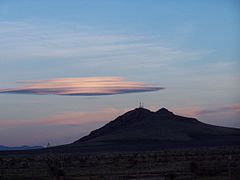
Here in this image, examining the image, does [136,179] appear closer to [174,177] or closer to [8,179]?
[174,177]

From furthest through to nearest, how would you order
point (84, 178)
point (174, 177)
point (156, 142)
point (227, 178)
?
point (156, 142), point (84, 178), point (174, 177), point (227, 178)

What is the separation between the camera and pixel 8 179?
5128cm

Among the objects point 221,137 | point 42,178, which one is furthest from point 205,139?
point 42,178

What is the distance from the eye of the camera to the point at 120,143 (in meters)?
195

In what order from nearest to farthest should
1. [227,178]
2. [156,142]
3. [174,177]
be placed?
1. [227,178]
2. [174,177]
3. [156,142]

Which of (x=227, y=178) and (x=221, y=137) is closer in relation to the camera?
(x=227, y=178)

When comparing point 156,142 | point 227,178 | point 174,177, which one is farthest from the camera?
point 156,142

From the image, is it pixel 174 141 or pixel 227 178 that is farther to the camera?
pixel 174 141

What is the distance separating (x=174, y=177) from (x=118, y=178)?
4.72 metres

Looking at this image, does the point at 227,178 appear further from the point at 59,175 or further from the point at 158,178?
the point at 59,175

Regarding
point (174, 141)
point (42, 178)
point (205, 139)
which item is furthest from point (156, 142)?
point (42, 178)

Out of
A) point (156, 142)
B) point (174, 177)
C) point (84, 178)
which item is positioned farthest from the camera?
point (156, 142)

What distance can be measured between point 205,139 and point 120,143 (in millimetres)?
29071

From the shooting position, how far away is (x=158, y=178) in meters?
47.7
